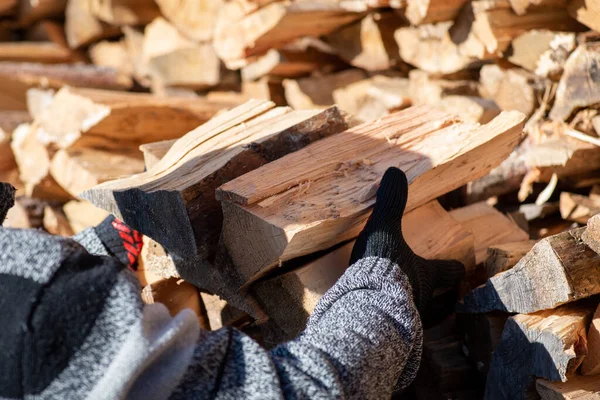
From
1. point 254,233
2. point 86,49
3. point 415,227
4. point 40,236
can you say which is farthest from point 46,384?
point 86,49

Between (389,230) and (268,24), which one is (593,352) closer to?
(389,230)

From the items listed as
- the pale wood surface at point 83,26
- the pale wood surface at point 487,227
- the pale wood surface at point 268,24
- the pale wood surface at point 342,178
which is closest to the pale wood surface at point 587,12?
the pale wood surface at point 342,178

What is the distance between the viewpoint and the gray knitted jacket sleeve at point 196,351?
49.3 inches

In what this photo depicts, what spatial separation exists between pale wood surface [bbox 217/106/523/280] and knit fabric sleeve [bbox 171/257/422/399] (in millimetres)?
184

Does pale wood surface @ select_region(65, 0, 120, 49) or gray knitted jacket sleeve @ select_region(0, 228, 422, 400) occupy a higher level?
gray knitted jacket sleeve @ select_region(0, 228, 422, 400)

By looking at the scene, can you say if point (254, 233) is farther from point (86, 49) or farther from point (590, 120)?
point (86, 49)

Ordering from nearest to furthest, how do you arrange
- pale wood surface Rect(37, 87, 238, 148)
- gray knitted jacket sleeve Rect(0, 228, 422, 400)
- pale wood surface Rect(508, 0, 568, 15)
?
gray knitted jacket sleeve Rect(0, 228, 422, 400) → pale wood surface Rect(508, 0, 568, 15) → pale wood surface Rect(37, 87, 238, 148)

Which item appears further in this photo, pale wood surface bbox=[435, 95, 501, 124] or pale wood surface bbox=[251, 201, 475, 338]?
pale wood surface bbox=[435, 95, 501, 124]

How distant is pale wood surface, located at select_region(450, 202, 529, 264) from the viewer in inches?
99.3

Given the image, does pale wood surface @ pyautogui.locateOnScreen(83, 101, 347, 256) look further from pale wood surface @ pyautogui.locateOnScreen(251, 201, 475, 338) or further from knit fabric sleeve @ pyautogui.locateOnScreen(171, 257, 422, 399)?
knit fabric sleeve @ pyautogui.locateOnScreen(171, 257, 422, 399)

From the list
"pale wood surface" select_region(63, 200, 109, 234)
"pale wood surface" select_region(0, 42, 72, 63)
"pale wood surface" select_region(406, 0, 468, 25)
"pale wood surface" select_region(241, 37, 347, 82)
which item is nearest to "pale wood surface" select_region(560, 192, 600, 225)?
"pale wood surface" select_region(406, 0, 468, 25)

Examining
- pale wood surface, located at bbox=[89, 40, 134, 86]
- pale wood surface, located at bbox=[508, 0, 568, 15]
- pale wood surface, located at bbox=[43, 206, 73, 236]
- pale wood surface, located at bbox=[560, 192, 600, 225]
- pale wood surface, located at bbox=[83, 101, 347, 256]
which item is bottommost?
pale wood surface, located at bbox=[43, 206, 73, 236]

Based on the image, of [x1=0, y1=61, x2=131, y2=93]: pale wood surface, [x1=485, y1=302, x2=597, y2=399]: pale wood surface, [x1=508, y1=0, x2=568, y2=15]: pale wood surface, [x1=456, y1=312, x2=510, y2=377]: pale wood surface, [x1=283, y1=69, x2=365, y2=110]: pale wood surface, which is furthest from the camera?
[x1=0, y1=61, x2=131, y2=93]: pale wood surface

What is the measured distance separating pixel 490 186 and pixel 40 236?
6.68ft
